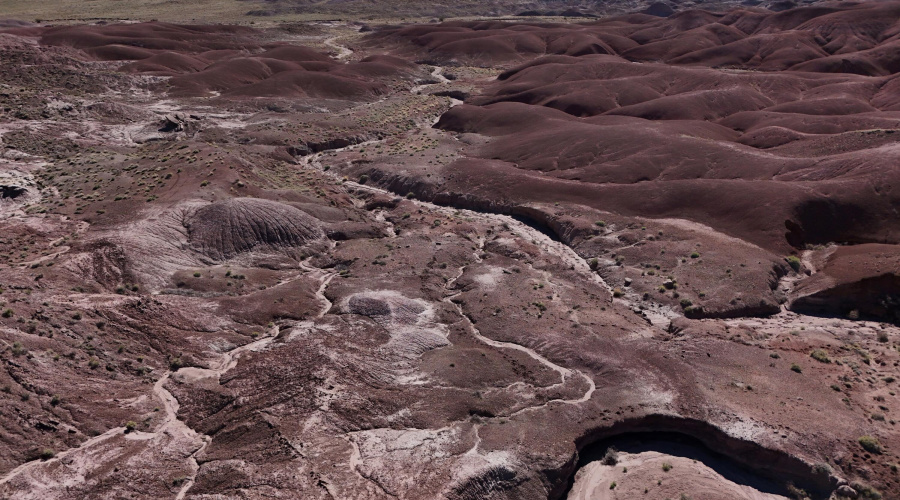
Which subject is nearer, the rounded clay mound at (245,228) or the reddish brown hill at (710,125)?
the rounded clay mound at (245,228)

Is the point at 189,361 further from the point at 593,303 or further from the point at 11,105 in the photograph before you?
the point at 11,105

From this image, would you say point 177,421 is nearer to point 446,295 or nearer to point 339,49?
point 446,295

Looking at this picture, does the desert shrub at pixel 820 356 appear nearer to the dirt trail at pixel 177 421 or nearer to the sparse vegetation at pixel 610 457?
the sparse vegetation at pixel 610 457

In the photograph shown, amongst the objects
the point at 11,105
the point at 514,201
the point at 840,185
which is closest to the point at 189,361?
the point at 514,201

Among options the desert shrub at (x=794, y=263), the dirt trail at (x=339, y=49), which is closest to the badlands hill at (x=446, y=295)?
the desert shrub at (x=794, y=263)

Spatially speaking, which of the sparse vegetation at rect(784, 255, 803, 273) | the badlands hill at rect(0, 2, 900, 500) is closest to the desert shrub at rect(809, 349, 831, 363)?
the badlands hill at rect(0, 2, 900, 500)

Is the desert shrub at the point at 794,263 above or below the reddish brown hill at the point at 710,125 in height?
below

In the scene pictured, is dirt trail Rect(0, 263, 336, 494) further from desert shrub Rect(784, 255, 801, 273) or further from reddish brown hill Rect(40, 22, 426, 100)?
reddish brown hill Rect(40, 22, 426, 100)

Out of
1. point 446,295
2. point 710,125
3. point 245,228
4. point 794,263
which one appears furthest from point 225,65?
point 794,263
